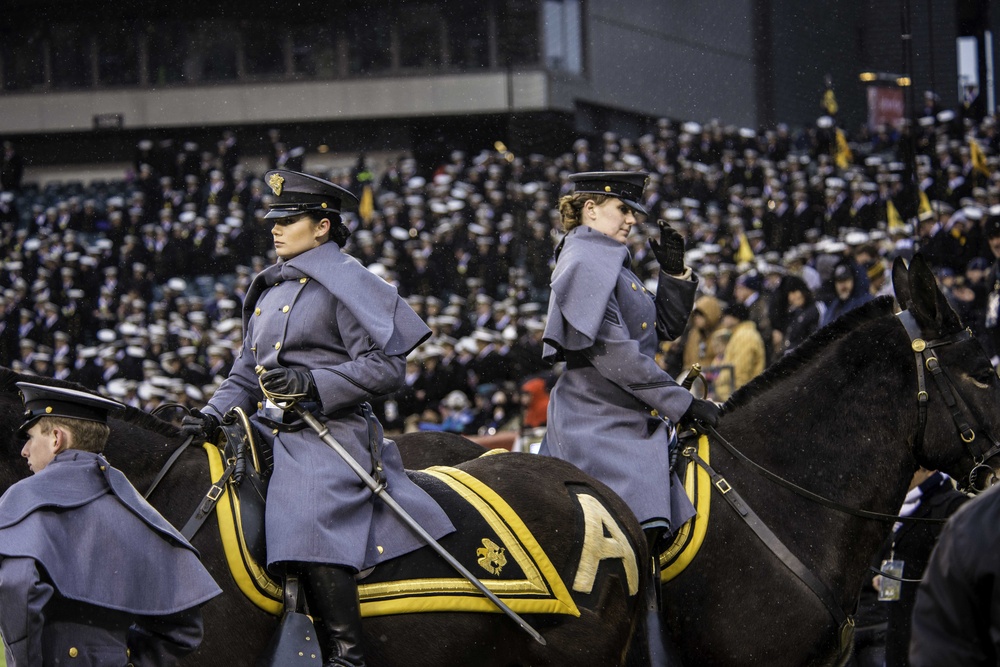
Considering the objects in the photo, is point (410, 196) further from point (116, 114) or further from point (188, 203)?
point (116, 114)

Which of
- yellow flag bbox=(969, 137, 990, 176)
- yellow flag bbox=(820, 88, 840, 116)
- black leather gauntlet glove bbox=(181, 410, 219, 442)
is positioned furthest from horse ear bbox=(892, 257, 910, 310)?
yellow flag bbox=(969, 137, 990, 176)

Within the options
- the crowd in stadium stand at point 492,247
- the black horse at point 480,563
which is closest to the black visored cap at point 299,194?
the black horse at point 480,563

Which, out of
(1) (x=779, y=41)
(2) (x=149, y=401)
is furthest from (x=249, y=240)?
(1) (x=779, y=41)

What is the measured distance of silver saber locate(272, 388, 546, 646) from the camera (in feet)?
13.5

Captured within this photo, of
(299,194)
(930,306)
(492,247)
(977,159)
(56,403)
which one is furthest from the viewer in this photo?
(492,247)

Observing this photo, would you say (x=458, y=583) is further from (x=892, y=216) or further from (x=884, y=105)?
(x=884, y=105)

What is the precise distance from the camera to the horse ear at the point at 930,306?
4805mm

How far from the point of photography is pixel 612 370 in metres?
4.90

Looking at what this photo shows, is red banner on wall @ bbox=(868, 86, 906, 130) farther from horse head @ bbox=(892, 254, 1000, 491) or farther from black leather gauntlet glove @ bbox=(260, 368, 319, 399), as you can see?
black leather gauntlet glove @ bbox=(260, 368, 319, 399)

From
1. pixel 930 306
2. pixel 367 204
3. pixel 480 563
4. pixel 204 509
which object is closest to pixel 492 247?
A: pixel 367 204

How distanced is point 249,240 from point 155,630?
748 inches

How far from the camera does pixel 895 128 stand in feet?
46.8

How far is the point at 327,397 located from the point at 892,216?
11029mm

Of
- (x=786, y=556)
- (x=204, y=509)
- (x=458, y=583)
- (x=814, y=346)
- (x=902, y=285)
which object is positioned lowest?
(x=786, y=556)
